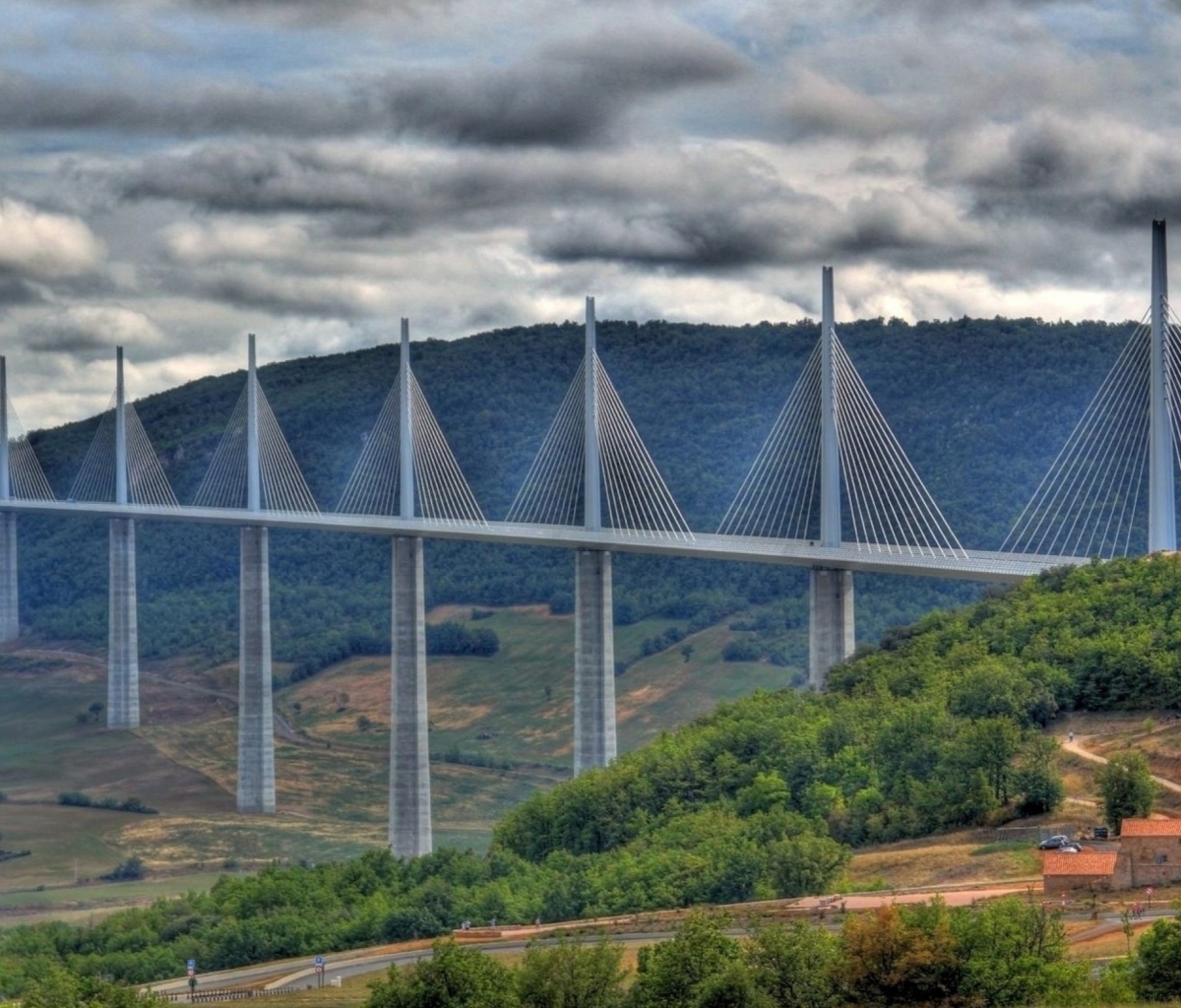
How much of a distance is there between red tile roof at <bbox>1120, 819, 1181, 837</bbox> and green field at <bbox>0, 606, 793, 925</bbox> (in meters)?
34.6

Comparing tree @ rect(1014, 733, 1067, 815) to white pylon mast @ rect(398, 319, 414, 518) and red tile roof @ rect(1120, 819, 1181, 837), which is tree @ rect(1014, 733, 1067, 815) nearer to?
red tile roof @ rect(1120, 819, 1181, 837)

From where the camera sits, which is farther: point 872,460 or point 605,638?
point 605,638

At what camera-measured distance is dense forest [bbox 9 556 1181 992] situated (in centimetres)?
4594

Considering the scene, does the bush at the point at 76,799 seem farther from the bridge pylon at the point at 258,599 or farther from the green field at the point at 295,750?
the bridge pylon at the point at 258,599

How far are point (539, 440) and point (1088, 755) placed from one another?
221ft

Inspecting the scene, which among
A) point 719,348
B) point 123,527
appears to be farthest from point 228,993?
point 719,348

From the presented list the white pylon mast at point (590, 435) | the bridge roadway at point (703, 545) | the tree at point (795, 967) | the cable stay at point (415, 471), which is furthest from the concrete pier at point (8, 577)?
the tree at point (795, 967)

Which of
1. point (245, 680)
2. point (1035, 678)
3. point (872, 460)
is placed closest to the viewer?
point (1035, 678)

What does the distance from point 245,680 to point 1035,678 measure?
1592 inches

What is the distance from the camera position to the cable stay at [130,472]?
11088cm

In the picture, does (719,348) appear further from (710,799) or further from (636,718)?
(710,799)

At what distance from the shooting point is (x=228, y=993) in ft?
132

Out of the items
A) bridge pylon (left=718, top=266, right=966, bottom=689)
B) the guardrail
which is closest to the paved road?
the guardrail

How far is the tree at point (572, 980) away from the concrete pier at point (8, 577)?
308 ft
